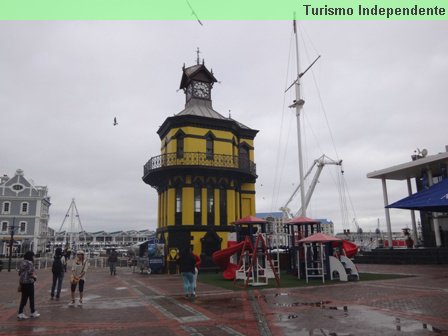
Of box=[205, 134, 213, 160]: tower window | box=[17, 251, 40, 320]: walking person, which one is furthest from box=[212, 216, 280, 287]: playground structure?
box=[205, 134, 213, 160]: tower window

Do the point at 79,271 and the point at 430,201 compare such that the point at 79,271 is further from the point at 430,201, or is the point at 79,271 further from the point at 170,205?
the point at 430,201

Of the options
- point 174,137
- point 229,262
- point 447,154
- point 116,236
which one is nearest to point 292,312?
point 229,262

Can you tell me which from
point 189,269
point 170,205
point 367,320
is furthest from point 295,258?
point 367,320

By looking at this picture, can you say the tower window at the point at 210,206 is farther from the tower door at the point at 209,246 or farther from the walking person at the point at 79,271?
the walking person at the point at 79,271

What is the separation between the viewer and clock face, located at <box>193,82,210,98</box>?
3238 centimetres

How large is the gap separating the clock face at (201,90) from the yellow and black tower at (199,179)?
175 centimetres

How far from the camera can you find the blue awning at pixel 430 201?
25064mm

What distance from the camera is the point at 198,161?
27.5 m

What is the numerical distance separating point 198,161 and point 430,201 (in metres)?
16.8

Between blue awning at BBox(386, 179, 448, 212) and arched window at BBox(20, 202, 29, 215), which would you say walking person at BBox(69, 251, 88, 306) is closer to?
blue awning at BBox(386, 179, 448, 212)

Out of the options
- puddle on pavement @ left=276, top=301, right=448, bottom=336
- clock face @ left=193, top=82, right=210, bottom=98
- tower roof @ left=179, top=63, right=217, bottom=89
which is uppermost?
tower roof @ left=179, top=63, right=217, bottom=89

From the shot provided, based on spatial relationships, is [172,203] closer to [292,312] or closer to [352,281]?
[352,281]

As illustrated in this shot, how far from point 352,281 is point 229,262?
629cm

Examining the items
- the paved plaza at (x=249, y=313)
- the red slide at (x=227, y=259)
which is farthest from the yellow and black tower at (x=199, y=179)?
the paved plaza at (x=249, y=313)
